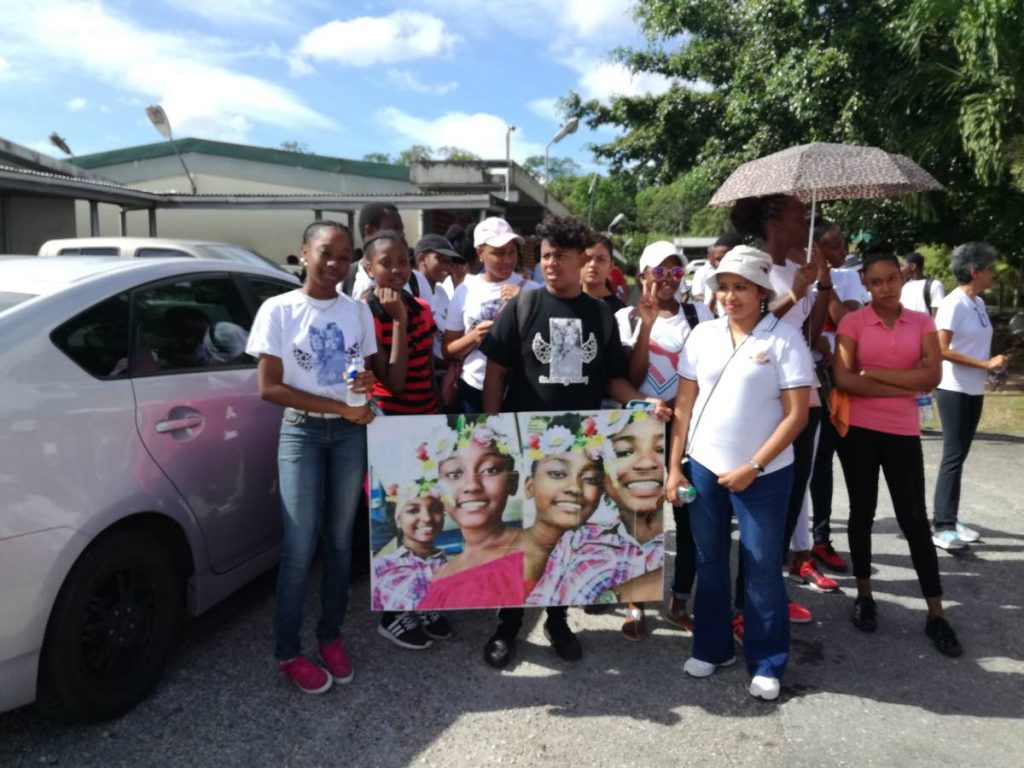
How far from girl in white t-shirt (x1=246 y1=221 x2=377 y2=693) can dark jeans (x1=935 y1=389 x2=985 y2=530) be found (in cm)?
385

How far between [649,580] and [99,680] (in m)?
2.25

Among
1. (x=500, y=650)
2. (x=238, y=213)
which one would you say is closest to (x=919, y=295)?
(x=500, y=650)

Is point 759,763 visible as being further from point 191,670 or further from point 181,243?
point 181,243

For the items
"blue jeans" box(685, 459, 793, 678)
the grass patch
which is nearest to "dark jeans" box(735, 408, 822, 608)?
"blue jeans" box(685, 459, 793, 678)

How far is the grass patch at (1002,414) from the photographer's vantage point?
→ 889 centimetres

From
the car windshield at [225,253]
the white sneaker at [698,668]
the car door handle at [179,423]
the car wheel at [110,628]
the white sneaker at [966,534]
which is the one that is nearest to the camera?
the car wheel at [110,628]

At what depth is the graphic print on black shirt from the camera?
11.1ft

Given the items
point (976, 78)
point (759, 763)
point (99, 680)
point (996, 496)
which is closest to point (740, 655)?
point (759, 763)

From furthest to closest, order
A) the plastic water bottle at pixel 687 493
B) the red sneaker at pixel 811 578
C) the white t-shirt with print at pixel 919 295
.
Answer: the white t-shirt with print at pixel 919 295, the red sneaker at pixel 811 578, the plastic water bottle at pixel 687 493

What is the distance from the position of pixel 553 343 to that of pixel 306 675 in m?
1.71

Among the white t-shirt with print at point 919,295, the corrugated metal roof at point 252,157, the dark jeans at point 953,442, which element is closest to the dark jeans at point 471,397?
the dark jeans at point 953,442

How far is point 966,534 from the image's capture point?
5.19 meters

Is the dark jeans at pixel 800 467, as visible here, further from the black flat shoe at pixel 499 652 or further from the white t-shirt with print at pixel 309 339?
the white t-shirt with print at pixel 309 339

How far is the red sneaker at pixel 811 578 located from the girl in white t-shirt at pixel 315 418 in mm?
2619
